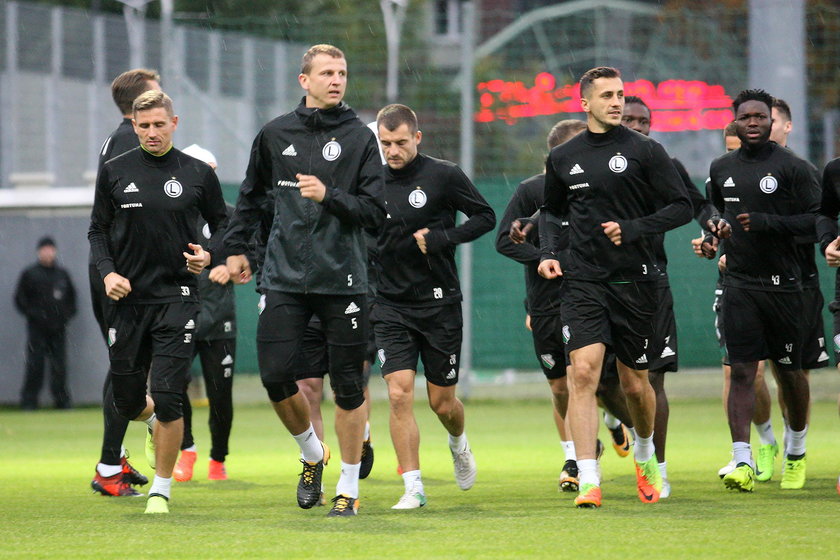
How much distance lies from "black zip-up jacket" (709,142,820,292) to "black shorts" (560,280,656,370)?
1137 mm

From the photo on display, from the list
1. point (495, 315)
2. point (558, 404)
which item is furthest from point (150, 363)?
point (495, 315)

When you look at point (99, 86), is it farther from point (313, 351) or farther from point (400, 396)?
point (400, 396)

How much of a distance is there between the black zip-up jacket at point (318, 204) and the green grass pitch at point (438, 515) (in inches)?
51.8

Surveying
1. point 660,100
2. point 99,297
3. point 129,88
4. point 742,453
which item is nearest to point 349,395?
point 99,297

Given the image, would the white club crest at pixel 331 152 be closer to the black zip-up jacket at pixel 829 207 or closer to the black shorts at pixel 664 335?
the black shorts at pixel 664 335

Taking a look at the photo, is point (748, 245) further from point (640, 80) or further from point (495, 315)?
point (640, 80)

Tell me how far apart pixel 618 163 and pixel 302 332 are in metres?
2.02

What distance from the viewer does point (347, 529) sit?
7.32m

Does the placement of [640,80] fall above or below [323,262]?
above

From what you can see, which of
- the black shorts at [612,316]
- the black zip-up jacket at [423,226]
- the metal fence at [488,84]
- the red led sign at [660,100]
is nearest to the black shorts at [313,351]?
the black zip-up jacket at [423,226]

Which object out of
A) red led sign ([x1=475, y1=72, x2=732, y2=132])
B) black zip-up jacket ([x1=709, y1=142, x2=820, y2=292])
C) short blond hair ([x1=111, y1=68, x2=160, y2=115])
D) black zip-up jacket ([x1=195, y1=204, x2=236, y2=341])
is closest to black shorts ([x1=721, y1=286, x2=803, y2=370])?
black zip-up jacket ([x1=709, y1=142, x2=820, y2=292])

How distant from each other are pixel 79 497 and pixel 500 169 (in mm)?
9792

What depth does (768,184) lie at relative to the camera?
912cm

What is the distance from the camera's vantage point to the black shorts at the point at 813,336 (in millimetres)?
9344
